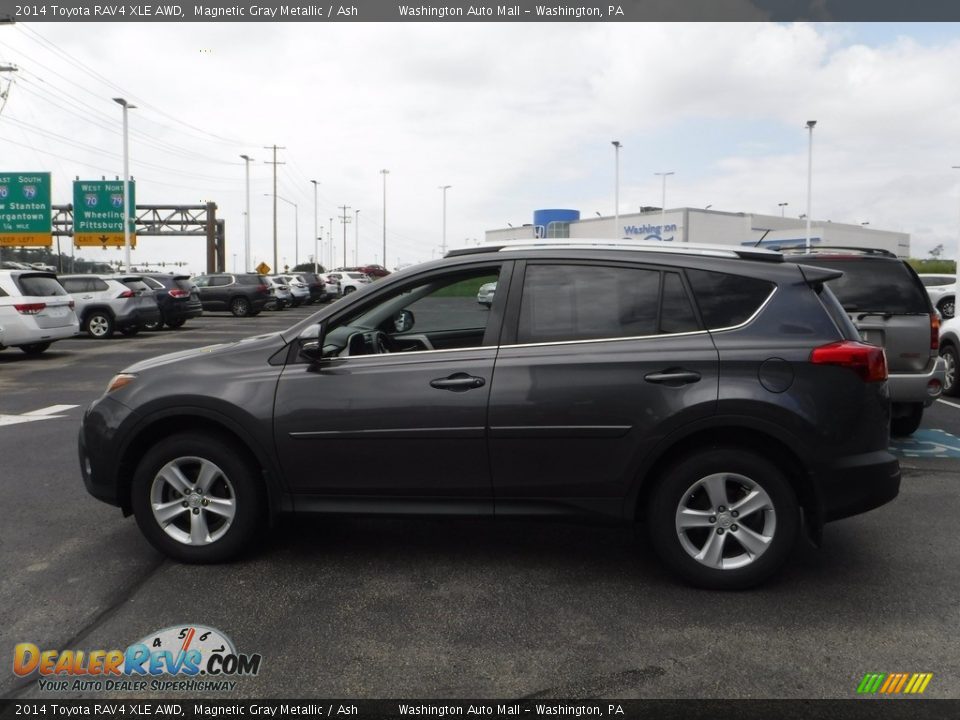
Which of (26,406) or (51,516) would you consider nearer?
(51,516)

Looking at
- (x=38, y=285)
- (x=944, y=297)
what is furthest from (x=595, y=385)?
(x=944, y=297)

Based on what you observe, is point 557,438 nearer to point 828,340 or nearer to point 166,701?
point 828,340

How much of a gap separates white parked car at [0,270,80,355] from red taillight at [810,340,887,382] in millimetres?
15374

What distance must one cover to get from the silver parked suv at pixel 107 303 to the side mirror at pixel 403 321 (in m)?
19.1

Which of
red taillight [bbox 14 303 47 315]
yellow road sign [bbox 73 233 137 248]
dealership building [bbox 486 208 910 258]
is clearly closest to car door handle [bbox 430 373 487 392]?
red taillight [bbox 14 303 47 315]

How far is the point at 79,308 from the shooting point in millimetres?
22234

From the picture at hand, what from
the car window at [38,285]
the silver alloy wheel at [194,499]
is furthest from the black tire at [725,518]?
the car window at [38,285]

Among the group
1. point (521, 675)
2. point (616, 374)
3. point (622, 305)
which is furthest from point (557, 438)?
point (521, 675)

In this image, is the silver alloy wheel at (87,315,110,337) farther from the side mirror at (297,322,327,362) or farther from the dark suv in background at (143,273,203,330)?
the side mirror at (297,322,327,362)

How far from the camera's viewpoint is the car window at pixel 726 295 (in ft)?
14.2

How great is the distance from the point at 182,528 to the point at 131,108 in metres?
42.7

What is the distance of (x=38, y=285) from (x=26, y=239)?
2939 centimetres

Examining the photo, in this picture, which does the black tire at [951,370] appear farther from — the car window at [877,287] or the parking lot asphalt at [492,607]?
the parking lot asphalt at [492,607]

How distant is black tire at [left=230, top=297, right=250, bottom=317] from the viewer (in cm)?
3381
